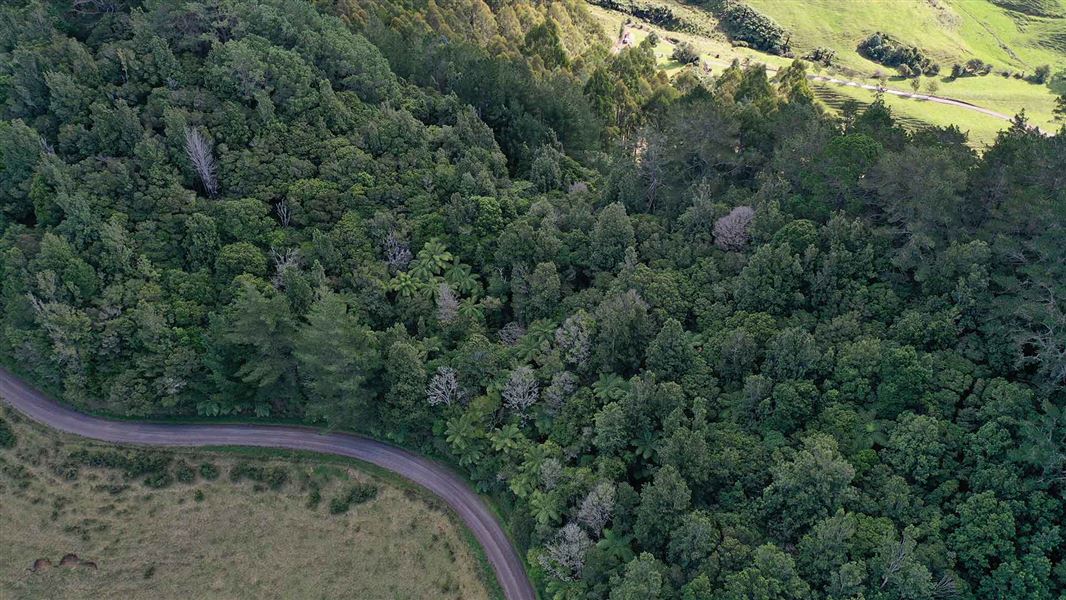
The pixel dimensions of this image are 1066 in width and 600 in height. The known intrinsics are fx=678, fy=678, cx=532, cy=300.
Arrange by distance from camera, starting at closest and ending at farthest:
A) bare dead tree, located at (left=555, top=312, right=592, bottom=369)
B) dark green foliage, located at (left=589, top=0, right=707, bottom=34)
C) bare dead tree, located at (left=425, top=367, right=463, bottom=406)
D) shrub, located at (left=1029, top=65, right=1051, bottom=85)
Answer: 1. bare dead tree, located at (left=555, top=312, right=592, bottom=369)
2. bare dead tree, located at (left=425, top=367, right=463, bottom=406)
3. shrub, located at (left=1029, top=65, right=1051, bottom=85)
4. dark green foliage, located at (left=589, top=0, right=707, bottom=34)

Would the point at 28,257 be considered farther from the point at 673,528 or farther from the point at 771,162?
the point at 771,162

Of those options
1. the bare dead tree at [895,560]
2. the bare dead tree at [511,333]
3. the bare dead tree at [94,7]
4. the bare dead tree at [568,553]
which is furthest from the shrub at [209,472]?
the bare dead tree at [94,7]

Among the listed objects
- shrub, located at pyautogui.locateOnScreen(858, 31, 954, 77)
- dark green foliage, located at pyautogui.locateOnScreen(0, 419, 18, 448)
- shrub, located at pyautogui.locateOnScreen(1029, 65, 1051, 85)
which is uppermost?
shrub, located at pyautogui.locateOnScreen(1029, 65, 1051, 85)

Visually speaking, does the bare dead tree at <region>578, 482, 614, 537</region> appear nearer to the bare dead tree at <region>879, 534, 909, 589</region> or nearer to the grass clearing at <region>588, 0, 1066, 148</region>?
the bare dead tree at <region>879, 534, 909, 589</region>

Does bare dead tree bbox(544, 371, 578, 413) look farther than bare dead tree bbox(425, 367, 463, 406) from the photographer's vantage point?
No

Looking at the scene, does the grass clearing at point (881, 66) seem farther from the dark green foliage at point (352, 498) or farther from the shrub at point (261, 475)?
the shrub at point (261, 475)

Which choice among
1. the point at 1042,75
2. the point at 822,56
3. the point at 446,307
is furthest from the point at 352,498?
the point at 1042,75

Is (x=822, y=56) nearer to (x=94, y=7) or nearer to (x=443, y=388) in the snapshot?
(x=443, y=388)

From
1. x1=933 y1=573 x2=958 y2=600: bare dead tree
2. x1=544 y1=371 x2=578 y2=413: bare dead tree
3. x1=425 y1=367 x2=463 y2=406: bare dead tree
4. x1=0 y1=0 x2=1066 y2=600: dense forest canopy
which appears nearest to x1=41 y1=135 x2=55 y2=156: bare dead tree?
x1=0 y1=0 x2=1066 y2=600: dense forest canopy

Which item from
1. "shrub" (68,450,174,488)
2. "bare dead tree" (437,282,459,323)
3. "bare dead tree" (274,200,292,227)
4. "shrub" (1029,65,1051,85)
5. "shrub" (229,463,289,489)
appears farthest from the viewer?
"shrub" (1029,65,1051,85)
